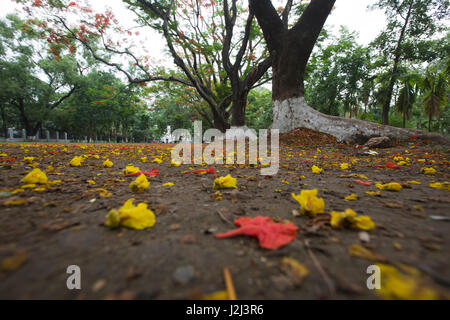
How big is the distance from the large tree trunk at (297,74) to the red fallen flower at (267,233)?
581 cm

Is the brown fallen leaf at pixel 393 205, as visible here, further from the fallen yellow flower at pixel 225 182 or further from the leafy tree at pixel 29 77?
the leafy tree at pixel 29 77

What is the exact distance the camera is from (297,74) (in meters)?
6.30

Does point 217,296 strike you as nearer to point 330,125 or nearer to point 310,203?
point 310,203

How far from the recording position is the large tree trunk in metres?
5.57

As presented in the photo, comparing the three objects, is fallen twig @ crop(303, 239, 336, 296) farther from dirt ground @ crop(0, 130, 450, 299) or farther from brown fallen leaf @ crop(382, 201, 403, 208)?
brown fallen leaf @ crop(382, 201, 403, 208)

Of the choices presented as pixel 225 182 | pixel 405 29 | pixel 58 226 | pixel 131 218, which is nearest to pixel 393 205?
pixel 225 182

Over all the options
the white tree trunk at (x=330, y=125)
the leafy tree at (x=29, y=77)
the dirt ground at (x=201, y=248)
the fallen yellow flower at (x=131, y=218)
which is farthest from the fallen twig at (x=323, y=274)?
the leafy tree at (x=29, y=77)

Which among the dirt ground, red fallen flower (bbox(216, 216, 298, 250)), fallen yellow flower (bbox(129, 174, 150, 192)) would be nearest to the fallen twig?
the dirt ground

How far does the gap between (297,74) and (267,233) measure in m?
6.74

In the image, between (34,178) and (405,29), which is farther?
(405,29)

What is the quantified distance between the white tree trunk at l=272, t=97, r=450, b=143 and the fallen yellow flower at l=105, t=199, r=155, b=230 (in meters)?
6.18

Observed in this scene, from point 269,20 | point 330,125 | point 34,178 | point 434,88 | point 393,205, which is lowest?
point 393,205

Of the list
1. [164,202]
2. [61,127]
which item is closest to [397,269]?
[164,202]
